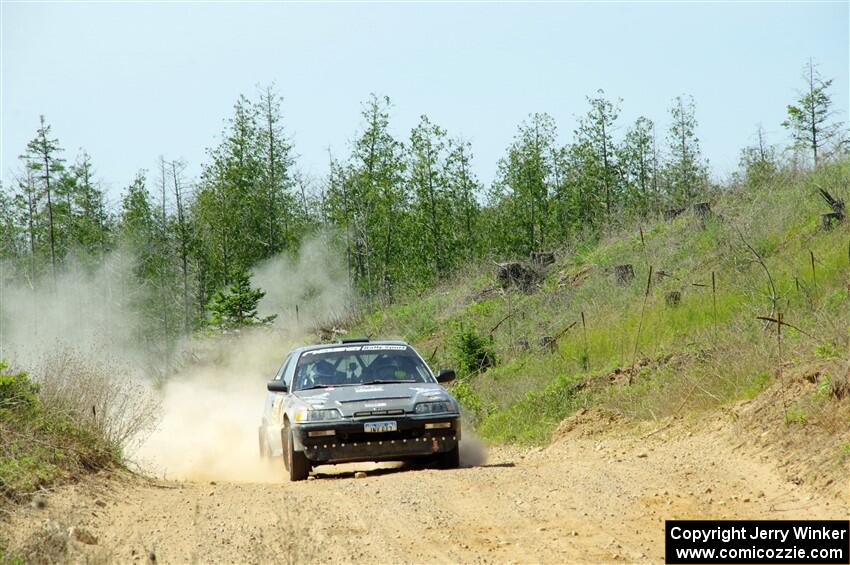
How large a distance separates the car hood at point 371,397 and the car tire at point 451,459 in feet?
1.92

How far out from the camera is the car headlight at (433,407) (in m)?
12.8

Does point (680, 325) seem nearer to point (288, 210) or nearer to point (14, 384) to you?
point (14, 384)

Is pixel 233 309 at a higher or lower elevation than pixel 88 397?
higher

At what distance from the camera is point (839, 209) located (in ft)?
73.8

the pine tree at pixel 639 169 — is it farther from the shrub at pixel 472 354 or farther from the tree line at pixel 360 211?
the shrub at pixel 472 354

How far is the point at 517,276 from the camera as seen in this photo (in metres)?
35.0

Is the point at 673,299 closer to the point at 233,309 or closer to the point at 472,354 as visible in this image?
the point at 472,354

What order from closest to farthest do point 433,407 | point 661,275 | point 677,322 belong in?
point 433,407
point 677,322
point 661,275

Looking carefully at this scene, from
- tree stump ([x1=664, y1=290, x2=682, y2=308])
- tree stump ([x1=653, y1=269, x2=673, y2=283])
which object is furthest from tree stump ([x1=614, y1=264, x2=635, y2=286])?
tree stump ([x1=664, y1=290, x2=682, y2=308])

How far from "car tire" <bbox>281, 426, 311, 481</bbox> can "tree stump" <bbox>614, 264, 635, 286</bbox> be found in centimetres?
1621

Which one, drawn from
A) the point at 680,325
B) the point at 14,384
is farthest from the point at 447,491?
the point at 680,325

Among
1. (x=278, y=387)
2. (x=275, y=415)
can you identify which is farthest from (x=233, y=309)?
(x=278, y=387)

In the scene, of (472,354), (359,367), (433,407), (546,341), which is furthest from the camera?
(472,354)

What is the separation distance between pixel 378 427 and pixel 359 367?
183 cm
